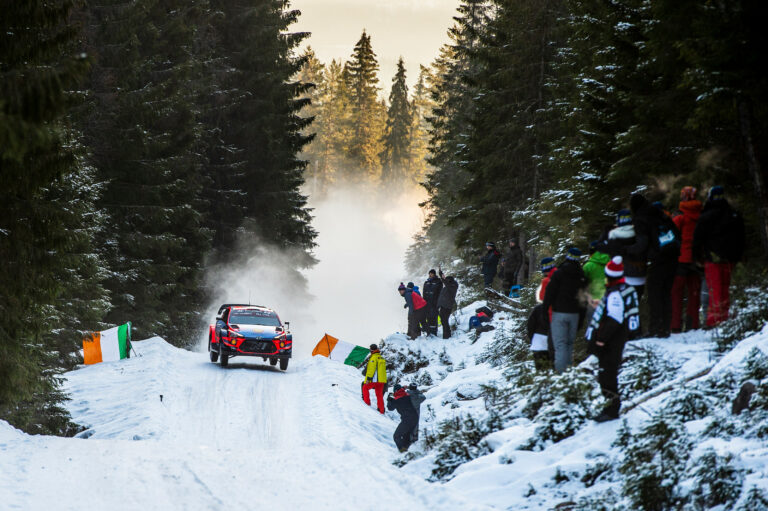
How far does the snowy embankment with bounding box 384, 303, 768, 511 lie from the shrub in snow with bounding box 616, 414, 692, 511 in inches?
0.5

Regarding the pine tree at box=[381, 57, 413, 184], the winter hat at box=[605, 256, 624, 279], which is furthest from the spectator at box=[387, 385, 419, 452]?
the pine tree at box=[381, 57, 413, 184]

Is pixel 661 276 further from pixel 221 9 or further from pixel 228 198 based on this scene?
pixel 221 9

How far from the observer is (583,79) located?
45.0 feet

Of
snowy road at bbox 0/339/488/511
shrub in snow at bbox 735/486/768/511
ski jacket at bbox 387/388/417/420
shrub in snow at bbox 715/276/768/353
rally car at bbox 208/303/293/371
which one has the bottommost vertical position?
snowy road at bbox 0/339/488/511

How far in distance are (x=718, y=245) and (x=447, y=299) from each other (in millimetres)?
13898

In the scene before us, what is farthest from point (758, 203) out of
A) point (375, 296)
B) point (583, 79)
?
point (375, 296)

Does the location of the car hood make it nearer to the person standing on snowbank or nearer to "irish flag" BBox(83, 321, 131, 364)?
"irish flag" BBox(83, 321, 131, 364)

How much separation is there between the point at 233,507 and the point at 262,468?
2029 mm

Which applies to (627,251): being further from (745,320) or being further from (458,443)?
(458,443)

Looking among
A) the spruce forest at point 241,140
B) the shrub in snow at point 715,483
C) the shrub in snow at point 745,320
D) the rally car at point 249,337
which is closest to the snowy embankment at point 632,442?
the shrub in snow at point 715,483

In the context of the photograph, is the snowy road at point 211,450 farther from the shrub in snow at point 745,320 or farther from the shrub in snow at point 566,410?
the shrub in snow at point 745,320

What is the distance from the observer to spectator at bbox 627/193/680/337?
34.6 feet

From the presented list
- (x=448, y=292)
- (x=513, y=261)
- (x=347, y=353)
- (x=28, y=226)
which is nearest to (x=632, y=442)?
(x=28, y=226)

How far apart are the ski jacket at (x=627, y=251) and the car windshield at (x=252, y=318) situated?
14.3m
